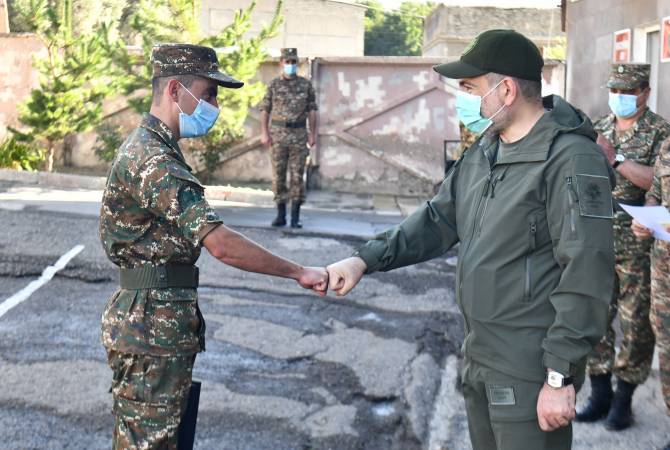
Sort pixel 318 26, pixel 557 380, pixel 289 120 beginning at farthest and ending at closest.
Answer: pixel 318 26 → pixel 289 120 → pixel 557 380

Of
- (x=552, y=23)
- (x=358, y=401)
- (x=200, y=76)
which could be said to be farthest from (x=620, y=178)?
(x=552, y=23)

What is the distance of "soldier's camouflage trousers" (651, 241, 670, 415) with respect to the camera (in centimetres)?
460

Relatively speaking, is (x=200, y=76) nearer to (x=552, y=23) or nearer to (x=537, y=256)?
(x=537, y=256)

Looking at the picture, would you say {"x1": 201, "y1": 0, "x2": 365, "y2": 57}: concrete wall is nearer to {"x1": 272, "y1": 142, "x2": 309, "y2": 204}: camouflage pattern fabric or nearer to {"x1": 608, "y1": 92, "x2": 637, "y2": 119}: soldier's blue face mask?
{"x1": 272, "y1": 142, "x2": 309, "y2": 204}: camouflage pattern fabric

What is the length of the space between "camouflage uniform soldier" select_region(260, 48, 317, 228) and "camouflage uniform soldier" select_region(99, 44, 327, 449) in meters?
7.07

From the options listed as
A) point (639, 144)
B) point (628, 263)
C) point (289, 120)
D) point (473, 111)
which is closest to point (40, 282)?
point (289, 120)

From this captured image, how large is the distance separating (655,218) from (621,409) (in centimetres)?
135

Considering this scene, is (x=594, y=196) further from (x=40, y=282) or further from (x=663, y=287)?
(x=40, y=282)

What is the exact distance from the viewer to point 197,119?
11.6ft

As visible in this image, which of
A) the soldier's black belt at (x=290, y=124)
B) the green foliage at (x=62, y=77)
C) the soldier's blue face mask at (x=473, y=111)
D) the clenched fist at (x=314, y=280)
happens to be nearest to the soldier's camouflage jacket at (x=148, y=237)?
the clenched fist at (x=314, y=280)

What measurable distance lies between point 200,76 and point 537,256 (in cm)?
145

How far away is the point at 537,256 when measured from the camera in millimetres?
2900

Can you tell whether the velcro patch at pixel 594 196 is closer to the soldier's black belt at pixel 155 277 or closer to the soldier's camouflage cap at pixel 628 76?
the soldier's black belt at pixel 155 277

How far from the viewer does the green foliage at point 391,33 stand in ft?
195
